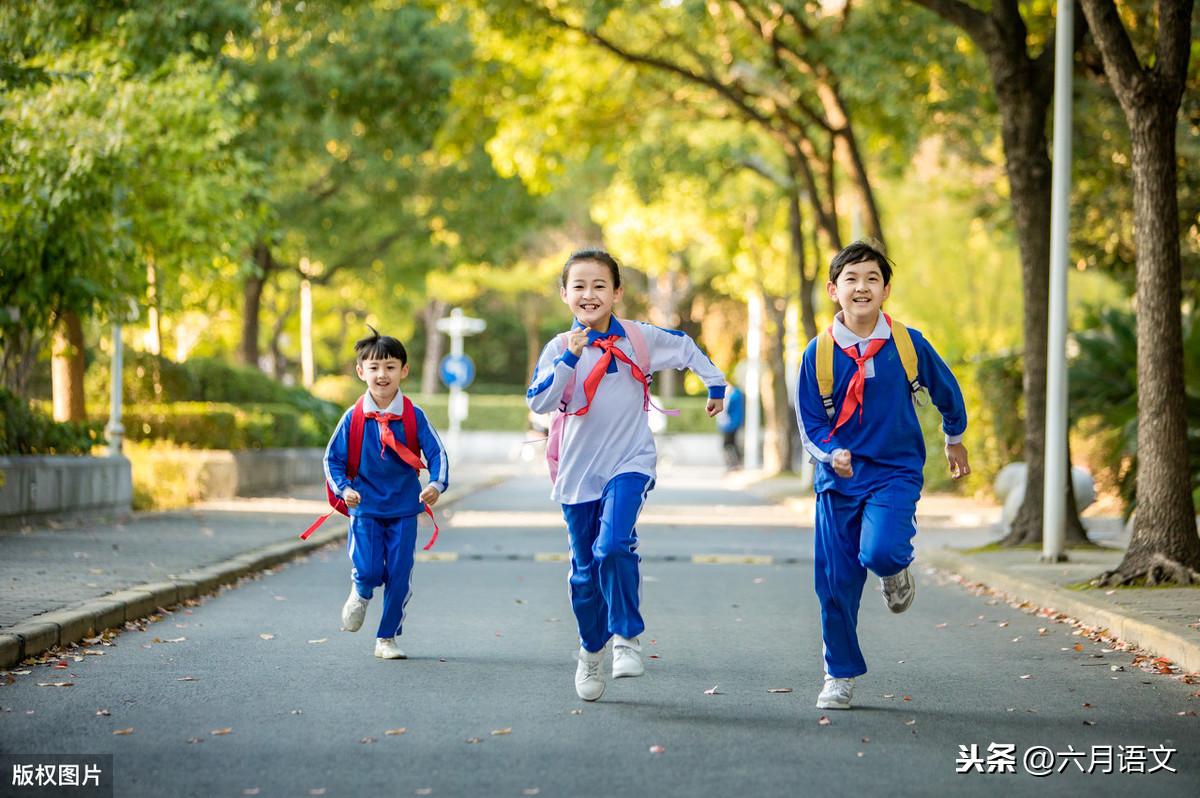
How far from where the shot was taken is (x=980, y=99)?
2098 cm

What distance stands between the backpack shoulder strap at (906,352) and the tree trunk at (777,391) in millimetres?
29255

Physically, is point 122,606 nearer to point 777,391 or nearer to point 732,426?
point 777,391

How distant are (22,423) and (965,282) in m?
31.6

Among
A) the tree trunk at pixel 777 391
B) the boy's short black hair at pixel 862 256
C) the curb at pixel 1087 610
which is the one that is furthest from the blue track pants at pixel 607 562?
the tree trunk at pixel 777 391

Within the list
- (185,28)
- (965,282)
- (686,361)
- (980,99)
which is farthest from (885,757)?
(965,282)

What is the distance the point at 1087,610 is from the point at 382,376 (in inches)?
184

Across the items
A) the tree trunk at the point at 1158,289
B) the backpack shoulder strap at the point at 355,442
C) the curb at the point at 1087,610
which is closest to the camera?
the curb at the point at 1087,610

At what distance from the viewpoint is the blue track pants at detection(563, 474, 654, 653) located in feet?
24.0

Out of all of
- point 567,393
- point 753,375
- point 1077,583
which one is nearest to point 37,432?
point 1077,583

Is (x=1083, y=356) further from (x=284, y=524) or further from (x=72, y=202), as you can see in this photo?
(x=72, y=202)

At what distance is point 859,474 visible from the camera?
713cm

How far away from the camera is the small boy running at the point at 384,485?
8781 mm

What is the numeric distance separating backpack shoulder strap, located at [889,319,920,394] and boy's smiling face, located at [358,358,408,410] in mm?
2661

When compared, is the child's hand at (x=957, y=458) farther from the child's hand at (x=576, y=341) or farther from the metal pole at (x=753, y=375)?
the metal pole at (x=753, y=375)
